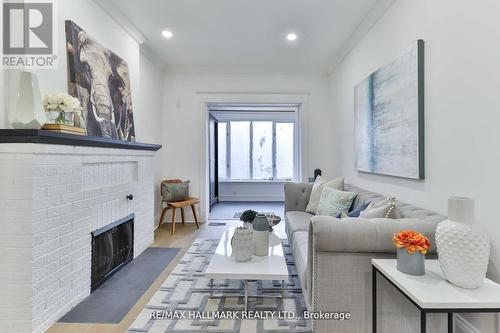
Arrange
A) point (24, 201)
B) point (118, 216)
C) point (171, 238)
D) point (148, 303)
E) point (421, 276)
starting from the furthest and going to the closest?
point (171, 238) → point (118, 216) → point (148, 303) → point (24, 201) → point (421, 276)

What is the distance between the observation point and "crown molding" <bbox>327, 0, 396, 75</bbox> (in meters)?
2.91

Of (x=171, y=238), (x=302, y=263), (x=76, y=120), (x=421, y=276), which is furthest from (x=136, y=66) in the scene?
(x=421, y=276)

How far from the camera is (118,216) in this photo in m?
3.06

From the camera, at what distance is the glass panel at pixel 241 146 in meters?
8.55

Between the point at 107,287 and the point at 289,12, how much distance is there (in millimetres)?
3307

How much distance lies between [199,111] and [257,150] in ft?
11.7

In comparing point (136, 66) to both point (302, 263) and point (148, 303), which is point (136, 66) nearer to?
point (148, 303)

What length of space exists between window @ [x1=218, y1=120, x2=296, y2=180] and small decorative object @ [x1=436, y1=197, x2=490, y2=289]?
711 cm

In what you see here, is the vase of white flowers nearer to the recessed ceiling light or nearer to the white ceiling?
the white ceiling

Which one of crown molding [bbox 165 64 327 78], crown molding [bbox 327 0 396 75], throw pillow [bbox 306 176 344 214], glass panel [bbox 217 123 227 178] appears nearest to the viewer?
crown molding [bbox 327 0 396 75]

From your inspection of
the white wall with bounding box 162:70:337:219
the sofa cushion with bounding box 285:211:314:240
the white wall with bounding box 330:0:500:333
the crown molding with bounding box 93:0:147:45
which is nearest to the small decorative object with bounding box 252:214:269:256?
Result: the sofa cushion with bounding box 285:211:314:240

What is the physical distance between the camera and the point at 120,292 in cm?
256

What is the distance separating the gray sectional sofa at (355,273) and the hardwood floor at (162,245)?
4.38 feet

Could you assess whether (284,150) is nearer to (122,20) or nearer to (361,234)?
(122,20)
